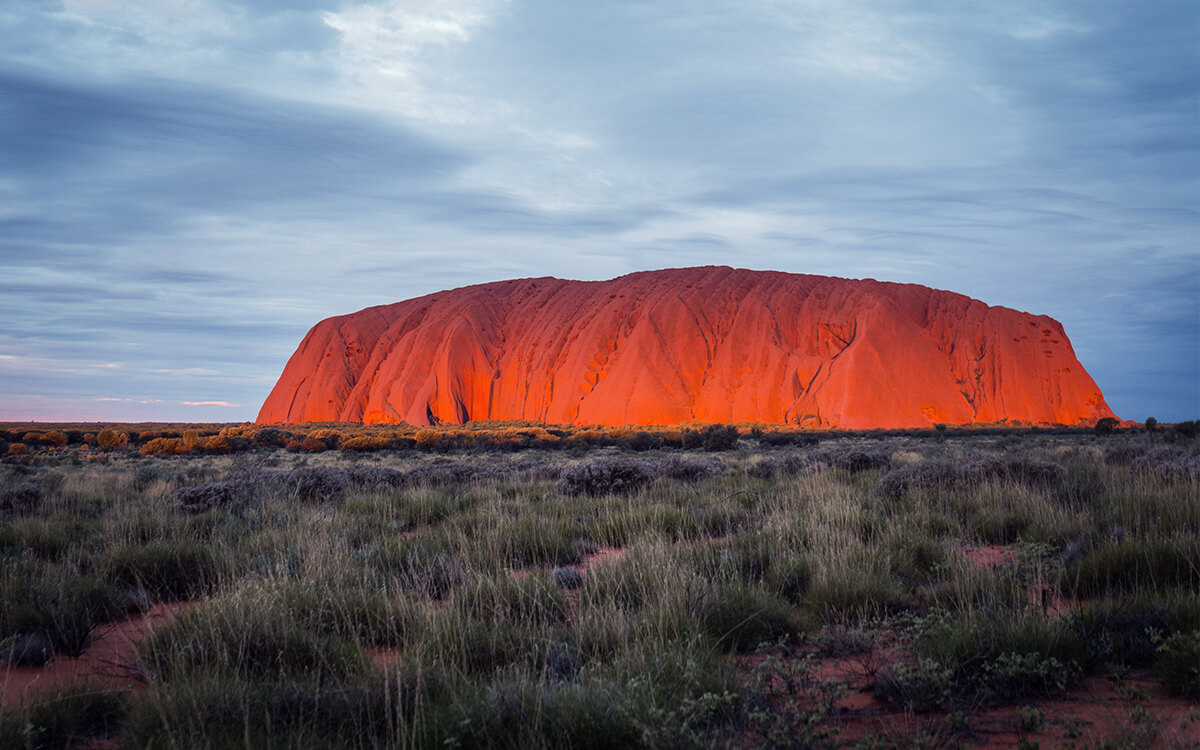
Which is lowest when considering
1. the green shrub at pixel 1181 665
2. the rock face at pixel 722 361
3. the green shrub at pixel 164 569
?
the green shrub at pixel 164 569

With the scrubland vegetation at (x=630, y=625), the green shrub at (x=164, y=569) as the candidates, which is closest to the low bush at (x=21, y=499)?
the scrubland vegetation at (x=630, y=625)

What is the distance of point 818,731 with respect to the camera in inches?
104

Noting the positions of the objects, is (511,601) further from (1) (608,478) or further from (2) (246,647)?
(1) (608,478)

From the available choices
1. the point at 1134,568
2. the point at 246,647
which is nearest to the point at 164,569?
the point at 246,647

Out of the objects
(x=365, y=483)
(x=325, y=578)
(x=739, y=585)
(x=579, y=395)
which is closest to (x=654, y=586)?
(x=739, y=585)

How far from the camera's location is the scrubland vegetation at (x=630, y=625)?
8.71 ft

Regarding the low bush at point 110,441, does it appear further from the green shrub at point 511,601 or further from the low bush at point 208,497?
the green shrub at point 511,601

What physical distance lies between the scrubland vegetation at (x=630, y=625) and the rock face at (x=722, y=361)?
4890 centimetres

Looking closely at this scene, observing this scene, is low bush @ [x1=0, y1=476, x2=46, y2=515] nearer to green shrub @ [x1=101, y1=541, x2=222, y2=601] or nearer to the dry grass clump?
green shrub @ [x1=101, y1=541, x2=222, y2=601]

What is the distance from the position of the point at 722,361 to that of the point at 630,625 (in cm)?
5767

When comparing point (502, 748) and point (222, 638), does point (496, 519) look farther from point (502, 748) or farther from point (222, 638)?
point (502, 748)

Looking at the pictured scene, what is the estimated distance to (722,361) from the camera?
197 ft

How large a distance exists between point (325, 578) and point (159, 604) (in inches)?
59.0

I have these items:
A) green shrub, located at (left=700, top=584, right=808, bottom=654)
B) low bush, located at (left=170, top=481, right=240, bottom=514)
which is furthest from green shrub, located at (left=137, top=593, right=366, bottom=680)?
low bush, located at (left=170, top=481, right=240, bottom=514)
